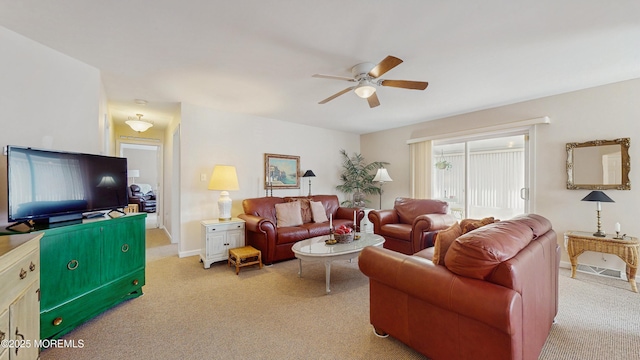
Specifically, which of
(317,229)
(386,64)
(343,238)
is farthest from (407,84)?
(317,229)

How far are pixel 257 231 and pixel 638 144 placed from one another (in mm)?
5011

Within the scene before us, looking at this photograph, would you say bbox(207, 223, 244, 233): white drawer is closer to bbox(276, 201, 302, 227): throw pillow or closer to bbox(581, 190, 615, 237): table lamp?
bbox(276, 201, 302, 227): throw pillow

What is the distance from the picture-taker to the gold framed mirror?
3115 mm

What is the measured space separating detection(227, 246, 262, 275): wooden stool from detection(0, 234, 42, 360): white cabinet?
1.95 m

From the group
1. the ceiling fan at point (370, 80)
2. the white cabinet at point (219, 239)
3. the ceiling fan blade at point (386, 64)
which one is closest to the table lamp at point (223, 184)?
the white cabinet at point (219, 239)

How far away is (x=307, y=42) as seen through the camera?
219 cm

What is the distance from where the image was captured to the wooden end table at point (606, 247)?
279 centimetres

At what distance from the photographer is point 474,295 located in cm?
133

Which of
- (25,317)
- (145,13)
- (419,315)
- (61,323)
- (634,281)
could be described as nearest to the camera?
(25,317)

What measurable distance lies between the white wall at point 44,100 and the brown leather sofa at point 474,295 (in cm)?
311

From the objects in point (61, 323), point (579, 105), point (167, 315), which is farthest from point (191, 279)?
point (579, 105)

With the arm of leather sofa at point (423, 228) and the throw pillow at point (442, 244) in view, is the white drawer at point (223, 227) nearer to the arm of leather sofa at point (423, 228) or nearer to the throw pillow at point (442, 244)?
the arm of leather sofa at point (423, 228)

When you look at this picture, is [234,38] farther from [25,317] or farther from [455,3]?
[25,317]

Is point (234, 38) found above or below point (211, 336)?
above
